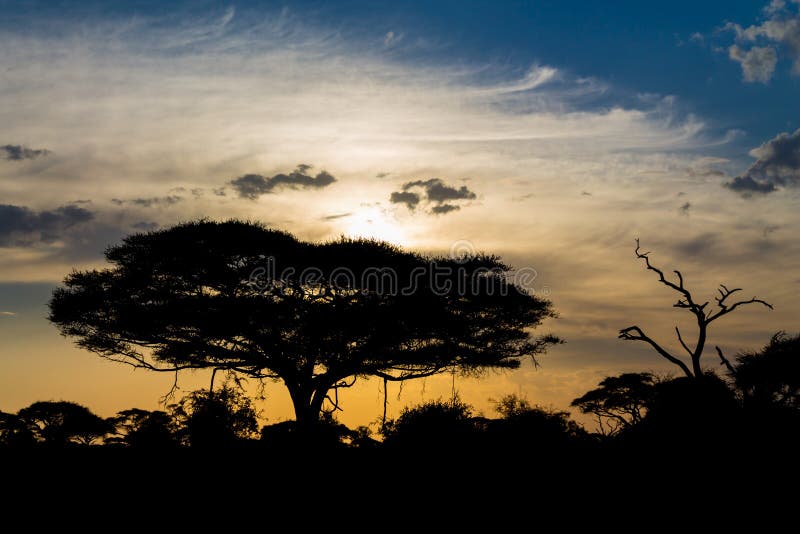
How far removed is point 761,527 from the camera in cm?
1258

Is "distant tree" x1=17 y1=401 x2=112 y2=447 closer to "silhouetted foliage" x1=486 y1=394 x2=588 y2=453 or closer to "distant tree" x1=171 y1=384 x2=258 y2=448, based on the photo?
"distant tree" x1=171 y1=384 x2=258 y2=448

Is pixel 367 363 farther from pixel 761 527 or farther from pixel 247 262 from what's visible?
pixel 761 527

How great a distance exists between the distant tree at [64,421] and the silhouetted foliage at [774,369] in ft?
105

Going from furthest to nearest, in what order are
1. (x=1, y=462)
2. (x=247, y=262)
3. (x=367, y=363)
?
(x=367, y=363), (x=247, y=262), (x=1, y=462)

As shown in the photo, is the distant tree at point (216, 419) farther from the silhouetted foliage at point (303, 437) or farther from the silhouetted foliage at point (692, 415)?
the silhouetted foliage at point (692, 415)

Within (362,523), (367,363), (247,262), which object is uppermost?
(247,262)

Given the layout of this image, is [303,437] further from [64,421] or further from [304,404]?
[64,421]

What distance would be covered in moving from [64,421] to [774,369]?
34726 mm

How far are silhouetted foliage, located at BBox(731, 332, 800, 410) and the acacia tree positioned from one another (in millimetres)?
8989

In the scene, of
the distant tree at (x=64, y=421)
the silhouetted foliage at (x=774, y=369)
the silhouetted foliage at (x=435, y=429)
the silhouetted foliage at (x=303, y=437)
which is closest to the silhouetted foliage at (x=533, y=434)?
the silhouetted foliage at (x=435, y=429)

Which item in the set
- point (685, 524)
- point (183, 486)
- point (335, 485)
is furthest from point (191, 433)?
point (685, 524)

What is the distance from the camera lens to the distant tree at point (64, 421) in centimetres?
3700

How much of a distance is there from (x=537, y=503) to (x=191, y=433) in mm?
15349

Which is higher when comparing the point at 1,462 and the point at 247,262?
the point at 247,262
